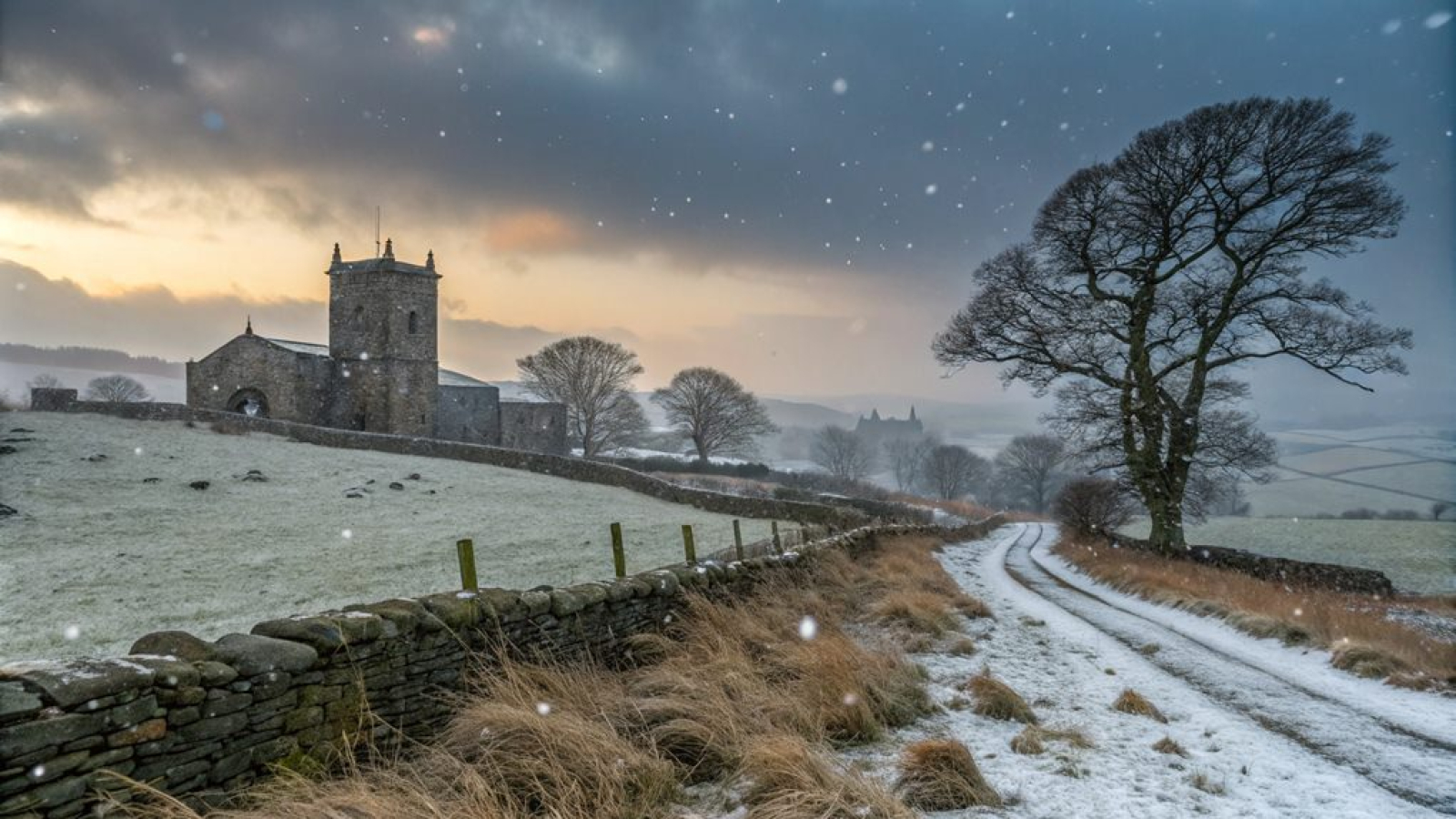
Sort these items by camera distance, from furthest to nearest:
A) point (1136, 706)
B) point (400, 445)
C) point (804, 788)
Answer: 1. point (400, 445)
2. point (1136, 706)
3. point (804, 788)

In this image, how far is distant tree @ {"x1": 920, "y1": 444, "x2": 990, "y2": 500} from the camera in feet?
272

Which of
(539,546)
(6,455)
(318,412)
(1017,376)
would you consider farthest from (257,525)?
(318,412)

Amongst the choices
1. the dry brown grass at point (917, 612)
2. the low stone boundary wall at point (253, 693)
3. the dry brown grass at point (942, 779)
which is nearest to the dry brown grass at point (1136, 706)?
the dry brown grass at point (942, 779)

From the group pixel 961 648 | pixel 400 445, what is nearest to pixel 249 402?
pixel 400 445

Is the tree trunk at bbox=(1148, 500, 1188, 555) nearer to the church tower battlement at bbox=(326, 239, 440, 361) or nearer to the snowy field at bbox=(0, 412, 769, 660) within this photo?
the snowy field at bbox=(0, 412, 769, 660)

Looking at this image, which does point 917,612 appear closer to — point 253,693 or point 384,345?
point 253,693

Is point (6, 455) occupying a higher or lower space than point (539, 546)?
higher

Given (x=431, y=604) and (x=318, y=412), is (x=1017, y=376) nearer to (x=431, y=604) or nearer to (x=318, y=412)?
(x=431, y=604)

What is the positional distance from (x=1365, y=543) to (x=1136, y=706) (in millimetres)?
34272

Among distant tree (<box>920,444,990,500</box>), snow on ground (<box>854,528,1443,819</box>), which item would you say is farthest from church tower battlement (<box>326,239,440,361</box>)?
distant tree (<box>920,444,990,500</box>)

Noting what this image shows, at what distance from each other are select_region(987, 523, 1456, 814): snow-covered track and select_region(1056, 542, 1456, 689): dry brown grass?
0.31 metres

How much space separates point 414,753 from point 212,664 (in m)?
1.60

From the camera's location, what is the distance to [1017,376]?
821 inches

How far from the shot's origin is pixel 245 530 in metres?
17.5
